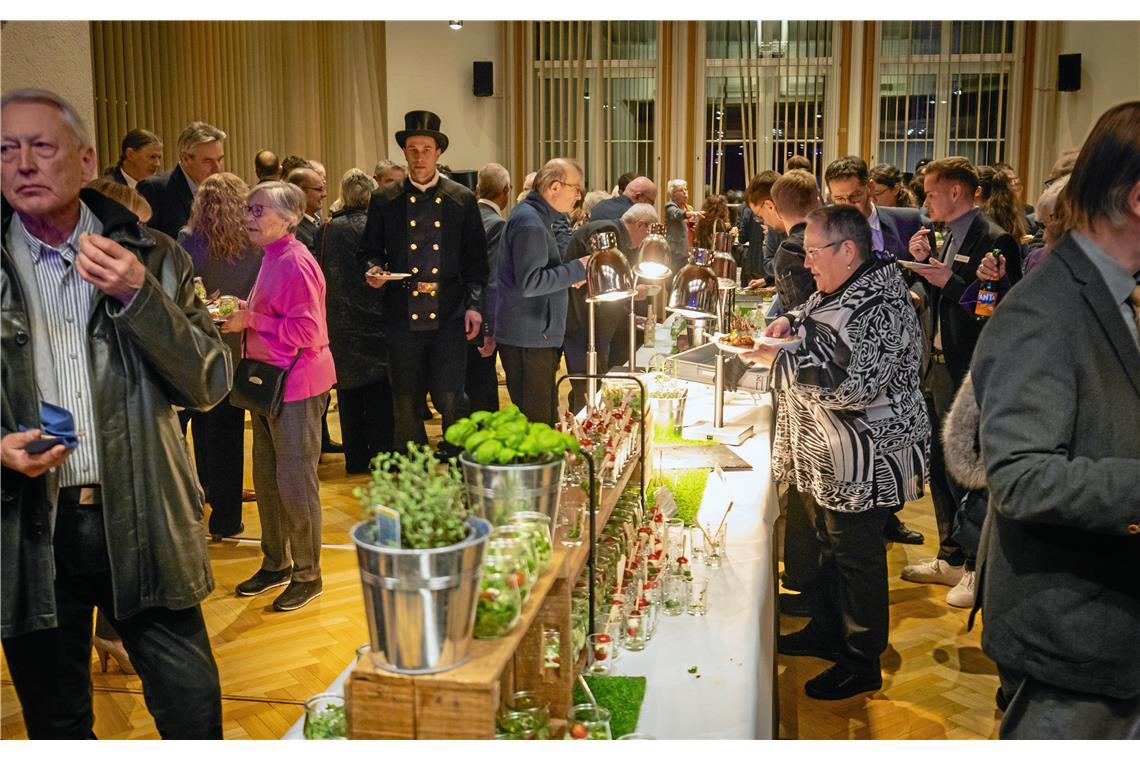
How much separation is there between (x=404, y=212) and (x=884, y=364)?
2767 millimetres

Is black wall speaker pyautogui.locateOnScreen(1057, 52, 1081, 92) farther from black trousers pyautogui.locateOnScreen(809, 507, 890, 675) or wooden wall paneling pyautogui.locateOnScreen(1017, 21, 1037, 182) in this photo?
black trousers pyautogui.locateOnScreen(809, 507, 890, 675)

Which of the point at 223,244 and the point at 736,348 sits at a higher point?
the point at 223,244

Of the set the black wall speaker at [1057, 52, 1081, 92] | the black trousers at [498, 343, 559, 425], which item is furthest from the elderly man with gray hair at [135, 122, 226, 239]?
the black wall speaker at [1057, 52, 1081, 92]

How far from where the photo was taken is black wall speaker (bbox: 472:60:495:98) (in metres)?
13.1

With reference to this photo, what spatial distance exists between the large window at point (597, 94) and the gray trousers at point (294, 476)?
10.3 m

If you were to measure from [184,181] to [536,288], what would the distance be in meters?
1.69

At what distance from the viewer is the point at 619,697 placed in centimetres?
205

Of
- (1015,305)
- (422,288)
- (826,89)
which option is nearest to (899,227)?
(422,288)

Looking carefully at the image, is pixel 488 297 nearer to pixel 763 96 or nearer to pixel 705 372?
pixel 705 372

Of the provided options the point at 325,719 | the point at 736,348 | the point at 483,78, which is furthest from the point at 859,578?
the point at 483,78

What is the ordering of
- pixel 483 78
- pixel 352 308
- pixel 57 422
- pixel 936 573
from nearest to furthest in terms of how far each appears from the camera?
pixel 57 422, pixel 936 573, pixel 352 308, pixel 483 78

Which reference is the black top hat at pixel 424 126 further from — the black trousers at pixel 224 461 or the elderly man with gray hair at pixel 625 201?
the elderly man with gray hair at pixel 625 201

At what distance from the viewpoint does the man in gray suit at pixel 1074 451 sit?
64.4 inches

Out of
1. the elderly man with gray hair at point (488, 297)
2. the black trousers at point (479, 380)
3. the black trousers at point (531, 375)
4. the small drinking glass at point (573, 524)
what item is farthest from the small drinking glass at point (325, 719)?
the black trousers at point (479, 380)
